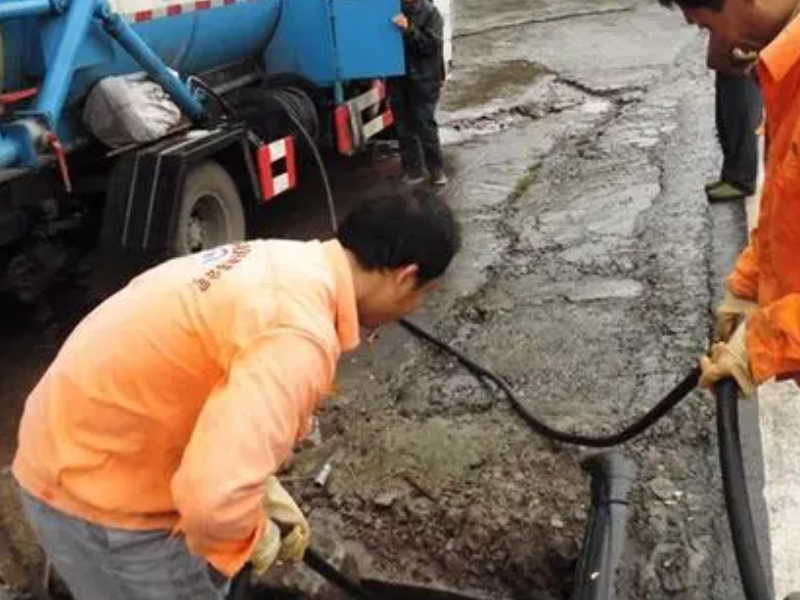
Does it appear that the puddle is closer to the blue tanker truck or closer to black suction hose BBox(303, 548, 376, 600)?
the blue tanker truck

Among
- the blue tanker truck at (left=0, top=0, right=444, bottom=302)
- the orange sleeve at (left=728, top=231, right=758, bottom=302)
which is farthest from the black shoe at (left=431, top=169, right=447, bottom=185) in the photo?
the orange sleeve at (left=728, top=231, right=758, bottom=302)

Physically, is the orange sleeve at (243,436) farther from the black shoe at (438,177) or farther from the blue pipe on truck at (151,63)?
the black shoe at (438,177)

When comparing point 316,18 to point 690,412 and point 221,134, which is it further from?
point 690,412

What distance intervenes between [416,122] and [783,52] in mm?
5421

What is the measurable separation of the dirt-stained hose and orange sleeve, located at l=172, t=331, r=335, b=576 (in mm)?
1426

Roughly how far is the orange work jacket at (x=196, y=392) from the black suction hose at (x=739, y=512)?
926 millimetres

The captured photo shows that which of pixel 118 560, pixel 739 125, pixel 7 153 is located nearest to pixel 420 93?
pixel 739 125

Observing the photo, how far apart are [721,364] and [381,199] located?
991mm

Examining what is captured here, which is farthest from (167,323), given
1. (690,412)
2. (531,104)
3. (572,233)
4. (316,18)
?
(531,104)

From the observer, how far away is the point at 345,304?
2.02 meters

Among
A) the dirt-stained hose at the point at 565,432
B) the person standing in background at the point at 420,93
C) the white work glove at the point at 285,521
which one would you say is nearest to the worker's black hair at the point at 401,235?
the white work glove at the point at 285,521

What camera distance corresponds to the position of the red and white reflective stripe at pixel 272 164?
5883 mm

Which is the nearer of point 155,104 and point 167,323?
point 167,323

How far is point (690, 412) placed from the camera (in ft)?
13.2
